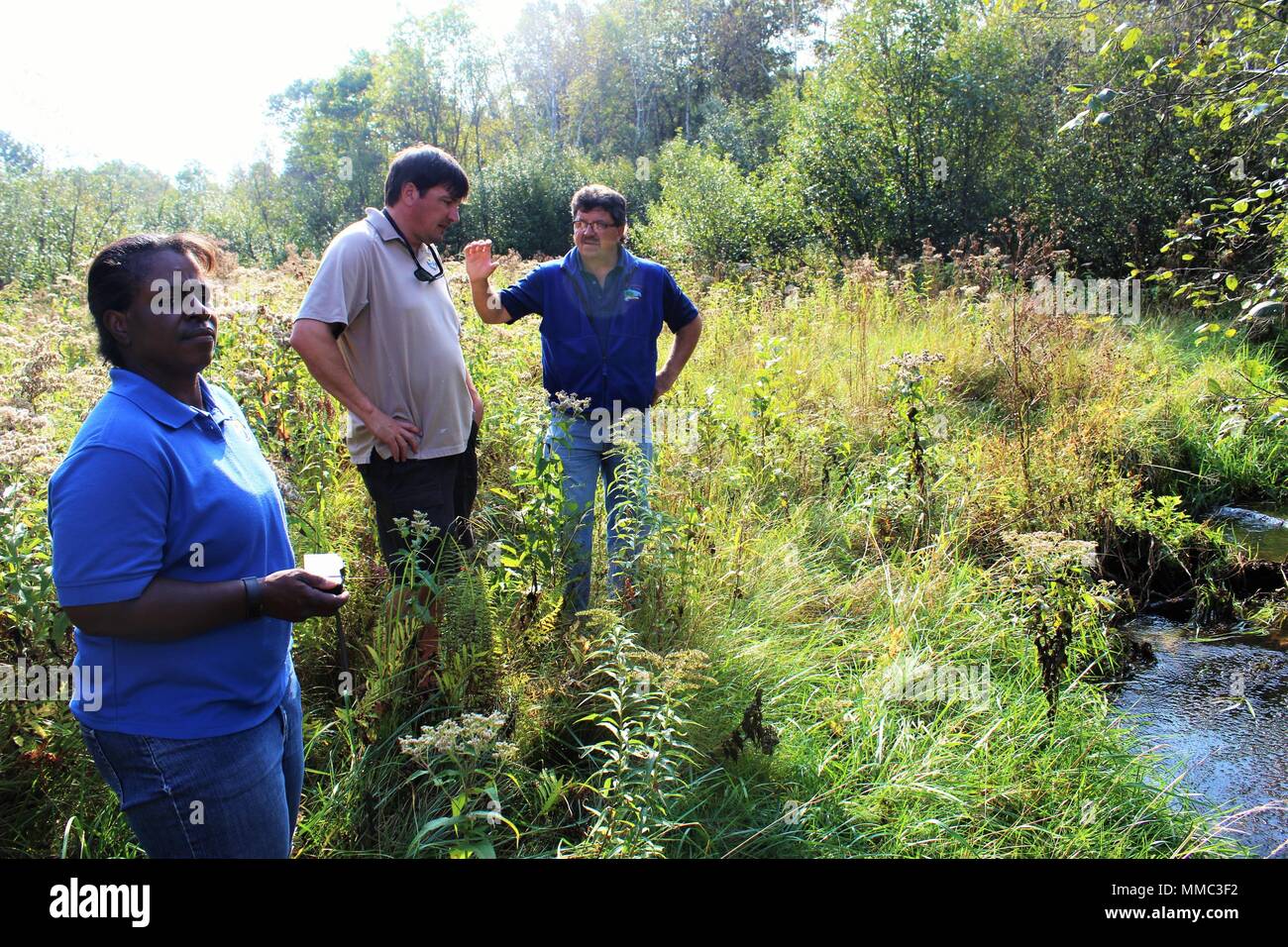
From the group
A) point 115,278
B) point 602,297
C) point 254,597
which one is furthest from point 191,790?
point 602,297

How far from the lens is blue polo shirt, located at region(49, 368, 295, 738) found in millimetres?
1692

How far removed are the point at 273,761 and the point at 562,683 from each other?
148cm

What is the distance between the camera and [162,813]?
180cm

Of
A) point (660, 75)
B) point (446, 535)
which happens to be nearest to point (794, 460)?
point (446, 535)

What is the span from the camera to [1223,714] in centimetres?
458

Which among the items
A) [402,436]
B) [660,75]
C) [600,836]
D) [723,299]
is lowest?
[600,836]

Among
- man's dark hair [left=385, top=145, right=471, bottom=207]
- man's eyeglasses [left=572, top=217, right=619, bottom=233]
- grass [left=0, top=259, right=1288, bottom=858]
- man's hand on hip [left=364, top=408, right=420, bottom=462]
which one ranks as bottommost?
grass [left=0, top=259, right=1288, bottom=858]

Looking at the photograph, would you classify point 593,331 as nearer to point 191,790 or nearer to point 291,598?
point 291,598

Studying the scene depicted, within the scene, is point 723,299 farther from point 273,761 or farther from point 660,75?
point 660,75

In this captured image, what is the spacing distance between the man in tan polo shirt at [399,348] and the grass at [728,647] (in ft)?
1.09

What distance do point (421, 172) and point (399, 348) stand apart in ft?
2.31

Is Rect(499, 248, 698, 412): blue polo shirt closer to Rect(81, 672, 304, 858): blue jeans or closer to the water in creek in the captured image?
Rect(81, 672, 304, 858): blue jeans

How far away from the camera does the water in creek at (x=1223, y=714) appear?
3797mm

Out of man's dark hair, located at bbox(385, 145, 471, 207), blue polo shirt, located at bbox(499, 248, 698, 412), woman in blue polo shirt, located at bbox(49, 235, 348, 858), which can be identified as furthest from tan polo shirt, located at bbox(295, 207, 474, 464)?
woman in blue polo shirt, located at bbox(49, 235, 348, 858)
